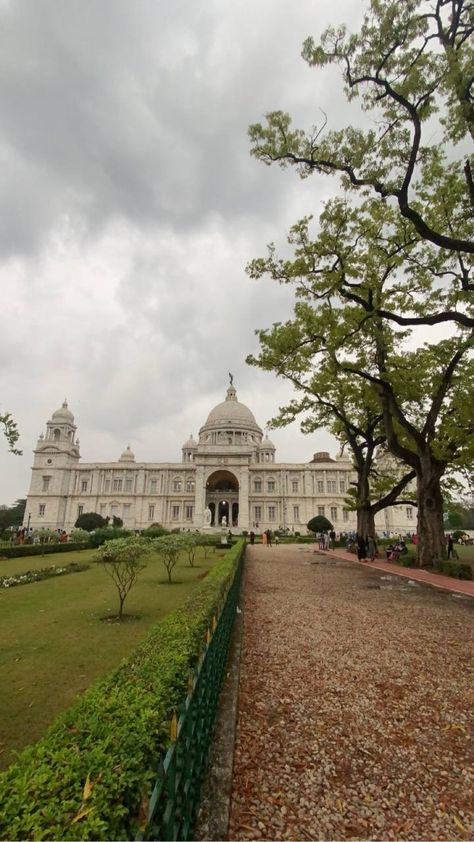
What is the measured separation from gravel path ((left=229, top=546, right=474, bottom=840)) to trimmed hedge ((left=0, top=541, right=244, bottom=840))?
3.90 feet

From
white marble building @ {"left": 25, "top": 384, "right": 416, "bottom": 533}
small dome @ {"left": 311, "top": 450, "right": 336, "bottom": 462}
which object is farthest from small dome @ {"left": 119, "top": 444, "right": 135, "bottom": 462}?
small dome @ {"left": 311, "top": 450, "right": 336, "bottom": 462}

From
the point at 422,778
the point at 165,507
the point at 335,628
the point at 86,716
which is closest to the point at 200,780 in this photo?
the point at 86,716

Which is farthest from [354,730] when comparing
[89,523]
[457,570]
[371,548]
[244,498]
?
[244,498]

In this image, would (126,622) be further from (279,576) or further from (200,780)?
(279,576)

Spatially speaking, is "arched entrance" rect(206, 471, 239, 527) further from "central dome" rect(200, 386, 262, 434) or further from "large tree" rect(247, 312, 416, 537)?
"large tree" rect(247, 312, 416, 537)

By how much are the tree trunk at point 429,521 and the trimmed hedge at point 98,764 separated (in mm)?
17097

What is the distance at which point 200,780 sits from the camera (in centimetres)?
313

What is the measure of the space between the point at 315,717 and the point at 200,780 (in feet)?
6.48

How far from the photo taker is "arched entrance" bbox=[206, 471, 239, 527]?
6831cm

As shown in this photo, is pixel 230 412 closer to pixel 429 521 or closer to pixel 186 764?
pixel 429 521

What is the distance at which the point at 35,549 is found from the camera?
25891 millimetres

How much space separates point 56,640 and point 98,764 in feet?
20.8

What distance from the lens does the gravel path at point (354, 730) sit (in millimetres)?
3113

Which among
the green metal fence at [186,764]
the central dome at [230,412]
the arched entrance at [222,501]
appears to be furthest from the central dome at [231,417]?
the green metal fence at [186,764]
